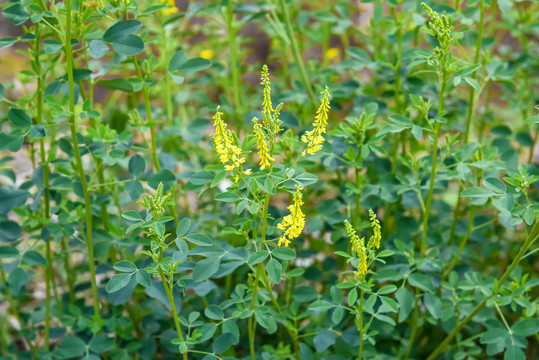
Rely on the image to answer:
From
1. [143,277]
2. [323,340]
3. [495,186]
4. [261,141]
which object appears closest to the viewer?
[261,141]

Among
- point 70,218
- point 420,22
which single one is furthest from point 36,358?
point 420,22

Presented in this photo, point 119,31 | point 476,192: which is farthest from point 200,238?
point 476,192

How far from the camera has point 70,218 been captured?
1.36 meters

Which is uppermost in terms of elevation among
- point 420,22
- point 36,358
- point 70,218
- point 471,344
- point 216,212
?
point 420,22

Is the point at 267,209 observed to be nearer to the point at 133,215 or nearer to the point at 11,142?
the point at 133,215

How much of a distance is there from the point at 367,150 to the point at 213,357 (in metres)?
0.60

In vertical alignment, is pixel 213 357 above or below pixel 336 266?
above

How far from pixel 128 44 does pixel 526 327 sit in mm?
1110

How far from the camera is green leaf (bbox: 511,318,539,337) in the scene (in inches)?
49.0

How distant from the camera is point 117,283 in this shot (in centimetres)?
108

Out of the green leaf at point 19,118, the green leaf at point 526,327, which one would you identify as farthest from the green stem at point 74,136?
the green leaf at point 526,327

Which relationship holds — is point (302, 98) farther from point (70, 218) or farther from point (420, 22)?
point (70, 218)

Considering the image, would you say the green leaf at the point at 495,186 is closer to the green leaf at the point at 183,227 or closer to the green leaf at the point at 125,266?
the green leaf at the point at 183,227

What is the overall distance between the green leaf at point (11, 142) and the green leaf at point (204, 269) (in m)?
0.51
